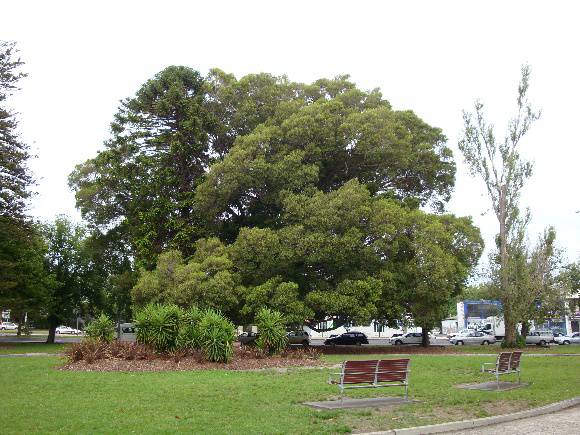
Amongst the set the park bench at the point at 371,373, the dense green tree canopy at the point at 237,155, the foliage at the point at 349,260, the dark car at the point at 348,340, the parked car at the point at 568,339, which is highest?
the dense green tree canopy at the point at 237,155

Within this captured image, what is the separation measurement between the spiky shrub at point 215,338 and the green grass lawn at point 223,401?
249cm

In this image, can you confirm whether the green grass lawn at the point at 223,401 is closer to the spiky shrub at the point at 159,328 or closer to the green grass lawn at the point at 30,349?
the spiky shrub at the point at 159,328

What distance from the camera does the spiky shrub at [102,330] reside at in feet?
75.4

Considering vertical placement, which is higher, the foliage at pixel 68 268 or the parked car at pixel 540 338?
the foliage at pixel 68 268

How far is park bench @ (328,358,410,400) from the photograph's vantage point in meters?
11.8

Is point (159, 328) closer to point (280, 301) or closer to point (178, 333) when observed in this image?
point (178, 333)

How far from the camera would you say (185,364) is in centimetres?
2034

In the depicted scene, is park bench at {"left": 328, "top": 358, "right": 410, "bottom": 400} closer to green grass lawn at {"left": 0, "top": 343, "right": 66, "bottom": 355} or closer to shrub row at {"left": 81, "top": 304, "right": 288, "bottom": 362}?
shrub row at {"left": 81, "top": 304, "right": 288, "bottom": 362}

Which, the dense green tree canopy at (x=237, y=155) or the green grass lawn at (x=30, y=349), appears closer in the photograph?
the green grass lawn at (x=30, y=349)

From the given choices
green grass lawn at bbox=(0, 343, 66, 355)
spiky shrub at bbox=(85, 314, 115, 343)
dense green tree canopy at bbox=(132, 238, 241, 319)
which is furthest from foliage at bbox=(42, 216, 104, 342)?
spiky shrub at bbox=(85, 314, 115, 343)

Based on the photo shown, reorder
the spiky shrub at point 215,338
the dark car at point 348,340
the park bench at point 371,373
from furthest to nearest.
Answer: the dark car at point 348,340
the spiky shrub at point 215,338
the park bench at point 371,373

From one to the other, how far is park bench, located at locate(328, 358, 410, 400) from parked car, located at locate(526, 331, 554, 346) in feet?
128

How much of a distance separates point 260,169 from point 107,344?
1475 cm

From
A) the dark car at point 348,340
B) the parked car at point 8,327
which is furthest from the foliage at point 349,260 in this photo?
the parked car at point 8,327
